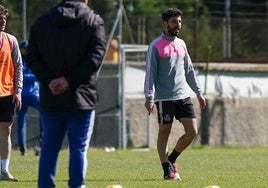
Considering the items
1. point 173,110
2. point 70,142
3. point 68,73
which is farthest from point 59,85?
point 173,110

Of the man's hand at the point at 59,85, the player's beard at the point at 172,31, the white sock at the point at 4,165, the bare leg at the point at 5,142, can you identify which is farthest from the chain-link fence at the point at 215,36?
the man's hand at the point at 59,85

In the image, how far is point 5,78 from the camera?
40.5ft

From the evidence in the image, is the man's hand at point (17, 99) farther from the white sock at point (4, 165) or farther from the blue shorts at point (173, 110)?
the blue shorts at point (173, 110)

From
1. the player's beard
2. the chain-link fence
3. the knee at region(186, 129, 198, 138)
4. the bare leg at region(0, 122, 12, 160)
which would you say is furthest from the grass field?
the chain-link fence

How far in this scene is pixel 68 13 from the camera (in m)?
8.70

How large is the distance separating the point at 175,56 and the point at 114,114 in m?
8.95

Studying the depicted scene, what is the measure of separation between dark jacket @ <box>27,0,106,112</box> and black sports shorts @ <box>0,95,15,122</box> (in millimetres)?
3303

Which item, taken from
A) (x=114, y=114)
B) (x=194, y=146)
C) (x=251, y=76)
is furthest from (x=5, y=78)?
(x=251, y=76)

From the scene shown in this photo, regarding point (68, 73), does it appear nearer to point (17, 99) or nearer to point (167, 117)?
point (17, 99)

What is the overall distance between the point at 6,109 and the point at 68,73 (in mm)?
3546

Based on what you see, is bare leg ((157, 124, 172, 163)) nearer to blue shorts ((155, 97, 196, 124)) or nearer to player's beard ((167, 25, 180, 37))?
blue shorts ((155, 97, 196, 124))

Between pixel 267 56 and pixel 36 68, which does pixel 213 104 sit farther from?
pixel 36 68

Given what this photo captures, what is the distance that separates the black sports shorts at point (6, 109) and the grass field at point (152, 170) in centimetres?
80

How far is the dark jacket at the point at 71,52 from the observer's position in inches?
341
